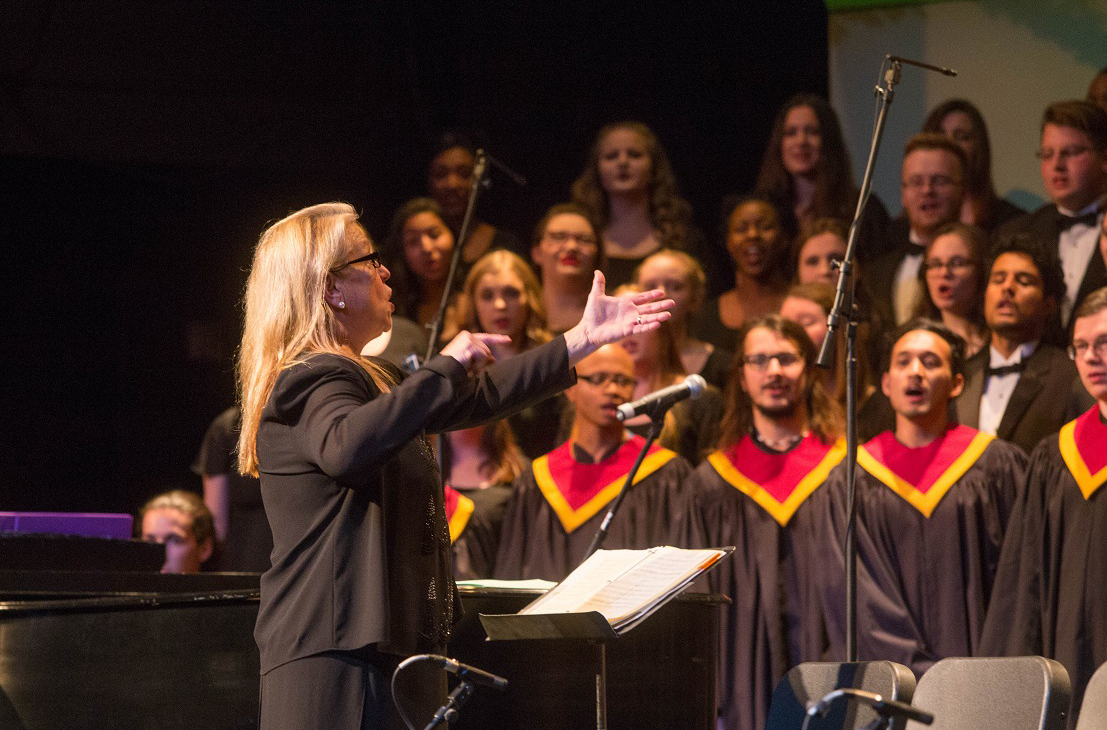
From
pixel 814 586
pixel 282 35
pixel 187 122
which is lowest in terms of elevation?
pixel 814 586

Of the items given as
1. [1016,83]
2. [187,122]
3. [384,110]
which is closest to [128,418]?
[187,122]

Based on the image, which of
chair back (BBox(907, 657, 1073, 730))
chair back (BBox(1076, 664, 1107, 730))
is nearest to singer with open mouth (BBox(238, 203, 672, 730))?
chair back (BBox(907, 657, 1073, 730))

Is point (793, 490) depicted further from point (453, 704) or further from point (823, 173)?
point (453, 704)

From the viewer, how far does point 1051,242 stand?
5488mm

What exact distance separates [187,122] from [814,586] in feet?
11.9

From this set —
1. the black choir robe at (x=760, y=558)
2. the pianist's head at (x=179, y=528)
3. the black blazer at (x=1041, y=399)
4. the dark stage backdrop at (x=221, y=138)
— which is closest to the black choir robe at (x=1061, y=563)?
the black blazer at (x=1041, y=399)

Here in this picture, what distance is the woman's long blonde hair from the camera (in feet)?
7.97

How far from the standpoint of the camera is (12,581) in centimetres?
358

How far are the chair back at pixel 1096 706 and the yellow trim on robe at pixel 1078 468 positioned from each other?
2066mm

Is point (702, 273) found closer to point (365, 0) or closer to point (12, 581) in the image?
point (365, 0)

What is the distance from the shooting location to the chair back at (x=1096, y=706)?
98.3 inches

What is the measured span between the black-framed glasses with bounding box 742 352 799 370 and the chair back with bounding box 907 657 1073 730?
2.37 m

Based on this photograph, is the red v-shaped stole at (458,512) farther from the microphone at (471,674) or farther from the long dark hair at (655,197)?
the microphone at (471,674)

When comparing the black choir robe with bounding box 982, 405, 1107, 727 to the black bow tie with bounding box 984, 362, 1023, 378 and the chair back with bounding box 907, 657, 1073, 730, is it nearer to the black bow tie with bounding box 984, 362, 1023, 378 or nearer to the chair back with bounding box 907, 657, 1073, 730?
the black bow tie with bounding box 984, 362, 1023, 378
